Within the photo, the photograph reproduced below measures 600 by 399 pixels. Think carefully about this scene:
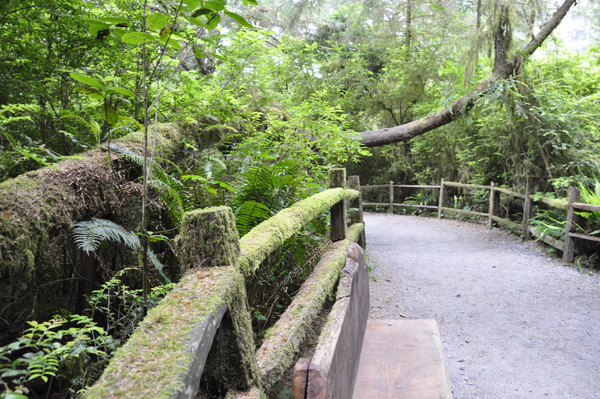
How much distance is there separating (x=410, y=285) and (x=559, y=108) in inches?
213

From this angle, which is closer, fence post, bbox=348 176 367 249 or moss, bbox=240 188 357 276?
moss, bbox=240 188 357 276

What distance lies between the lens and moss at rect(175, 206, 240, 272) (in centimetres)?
110

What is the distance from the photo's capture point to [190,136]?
12.9 ft

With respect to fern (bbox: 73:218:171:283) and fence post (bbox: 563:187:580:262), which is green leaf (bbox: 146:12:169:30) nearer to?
fern (bbox: 73:218:171:283)

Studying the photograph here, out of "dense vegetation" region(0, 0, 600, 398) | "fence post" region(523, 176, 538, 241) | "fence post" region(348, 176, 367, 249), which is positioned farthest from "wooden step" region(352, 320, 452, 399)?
"fence post" region(523, 176, 538, 241)

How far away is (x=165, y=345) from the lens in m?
0.80

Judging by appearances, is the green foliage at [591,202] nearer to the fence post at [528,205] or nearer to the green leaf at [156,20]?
the fence post at [528,205]

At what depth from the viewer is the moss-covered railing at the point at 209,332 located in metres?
0.73

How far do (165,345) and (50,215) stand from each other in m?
1.68

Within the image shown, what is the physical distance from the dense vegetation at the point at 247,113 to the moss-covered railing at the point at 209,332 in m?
0.19

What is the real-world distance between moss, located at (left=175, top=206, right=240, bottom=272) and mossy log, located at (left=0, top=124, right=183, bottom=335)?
1193 millimetres

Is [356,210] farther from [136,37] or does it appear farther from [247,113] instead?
[136,37]

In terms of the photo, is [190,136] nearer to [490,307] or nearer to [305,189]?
[305,189]

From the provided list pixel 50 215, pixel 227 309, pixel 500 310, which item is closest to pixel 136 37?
pixel 227 309
